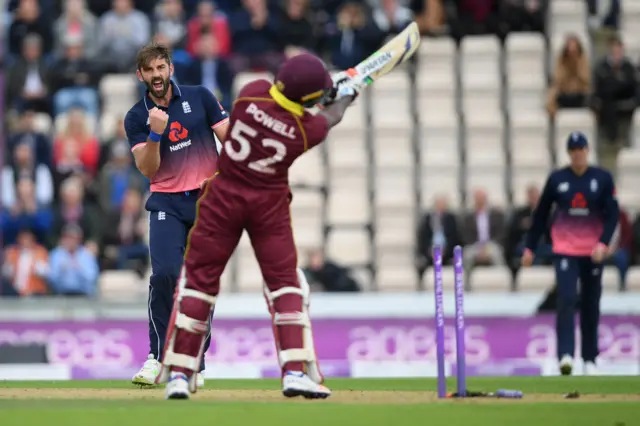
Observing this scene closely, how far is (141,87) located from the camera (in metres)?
18.8

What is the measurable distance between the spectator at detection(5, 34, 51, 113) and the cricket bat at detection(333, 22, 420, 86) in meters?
10.4

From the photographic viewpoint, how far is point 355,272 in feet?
54.9

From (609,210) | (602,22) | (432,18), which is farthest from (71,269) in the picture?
(602,22)

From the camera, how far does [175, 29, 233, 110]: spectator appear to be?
1817cm

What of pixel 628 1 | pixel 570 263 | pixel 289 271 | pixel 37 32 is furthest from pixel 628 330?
pixel 37 32

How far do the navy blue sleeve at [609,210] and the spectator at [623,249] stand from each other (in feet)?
9.75

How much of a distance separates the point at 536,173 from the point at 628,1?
2977 mm

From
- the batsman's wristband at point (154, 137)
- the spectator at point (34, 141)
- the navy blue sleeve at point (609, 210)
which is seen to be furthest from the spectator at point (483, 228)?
the batsman's wristband at point (154, 137)

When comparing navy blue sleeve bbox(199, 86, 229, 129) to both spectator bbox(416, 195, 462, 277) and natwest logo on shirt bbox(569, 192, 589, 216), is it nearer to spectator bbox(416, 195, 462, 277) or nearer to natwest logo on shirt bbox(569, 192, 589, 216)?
natwest logo on shirt bbox(569, 192, 589, 216)

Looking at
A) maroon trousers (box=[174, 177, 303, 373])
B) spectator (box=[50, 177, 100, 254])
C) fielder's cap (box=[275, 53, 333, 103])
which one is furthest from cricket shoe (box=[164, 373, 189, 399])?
spectator (box=[50, 177, 100, 254])

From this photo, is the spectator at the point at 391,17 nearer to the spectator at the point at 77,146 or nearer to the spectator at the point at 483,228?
the spectator at the point at 483,228

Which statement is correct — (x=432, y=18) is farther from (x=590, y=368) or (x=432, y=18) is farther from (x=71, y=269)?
(x=590, y=368)

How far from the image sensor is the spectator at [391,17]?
731 inches

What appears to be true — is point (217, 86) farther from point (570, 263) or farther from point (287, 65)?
point (287, 65)
